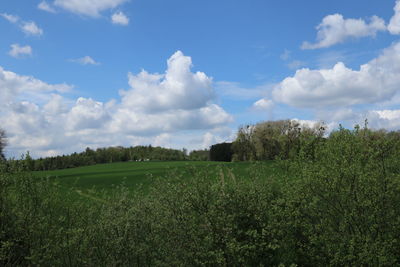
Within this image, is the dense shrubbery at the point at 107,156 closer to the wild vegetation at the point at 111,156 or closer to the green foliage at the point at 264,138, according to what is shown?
the wild vegetation at the point at 111,156

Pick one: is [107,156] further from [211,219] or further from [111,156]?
[211,219]

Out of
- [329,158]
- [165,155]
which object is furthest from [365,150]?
[165,155]

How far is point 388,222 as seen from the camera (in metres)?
12.4

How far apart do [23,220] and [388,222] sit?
1234 cm

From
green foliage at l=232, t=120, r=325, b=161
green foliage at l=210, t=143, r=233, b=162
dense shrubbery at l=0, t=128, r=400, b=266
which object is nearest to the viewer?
dense shrubbery at l=0, t=128, r=400, b=266

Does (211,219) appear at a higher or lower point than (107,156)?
lower

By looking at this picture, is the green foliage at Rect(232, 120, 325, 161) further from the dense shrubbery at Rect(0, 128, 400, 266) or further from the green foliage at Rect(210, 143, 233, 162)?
the dense shrubbery at Rect(0, 128, 400, 266)

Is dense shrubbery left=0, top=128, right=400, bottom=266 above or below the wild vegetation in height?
below

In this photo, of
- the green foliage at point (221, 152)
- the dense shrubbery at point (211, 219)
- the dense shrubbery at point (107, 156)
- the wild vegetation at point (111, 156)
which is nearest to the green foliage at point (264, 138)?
the green foliage at point (221, 152)

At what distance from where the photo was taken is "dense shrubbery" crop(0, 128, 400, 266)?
11.9 metres

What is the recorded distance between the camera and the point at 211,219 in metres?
12.0

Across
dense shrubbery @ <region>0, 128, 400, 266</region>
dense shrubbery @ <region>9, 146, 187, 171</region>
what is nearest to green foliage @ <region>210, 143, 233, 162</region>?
dense shrubbery @ <region>9, 146, 187, 171</region>

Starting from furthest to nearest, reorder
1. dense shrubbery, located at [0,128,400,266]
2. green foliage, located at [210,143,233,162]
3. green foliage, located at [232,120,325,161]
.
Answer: green foliage, located at [210,143,233,162], green foliage, located at [232,120,325,161], dense shrubbery, located at [0,128,400,266]

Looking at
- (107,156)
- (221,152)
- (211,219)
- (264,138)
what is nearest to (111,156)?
(107,156)
